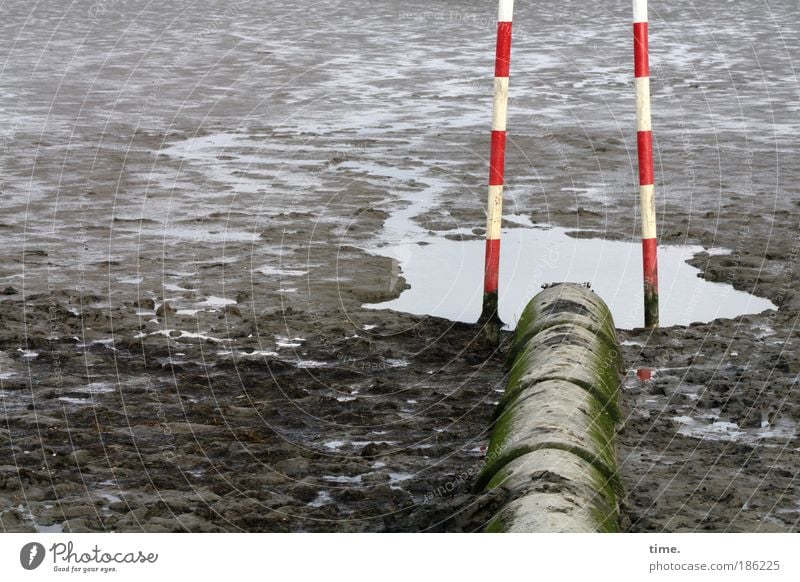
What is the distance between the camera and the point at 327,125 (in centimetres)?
1555

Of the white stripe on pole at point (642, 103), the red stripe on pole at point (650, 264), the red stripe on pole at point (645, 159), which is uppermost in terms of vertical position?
the white stripe on pole at point (642, 103)

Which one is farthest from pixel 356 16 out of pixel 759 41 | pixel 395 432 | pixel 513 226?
pixel 395 432

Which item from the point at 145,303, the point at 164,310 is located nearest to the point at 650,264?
the point at 164,310

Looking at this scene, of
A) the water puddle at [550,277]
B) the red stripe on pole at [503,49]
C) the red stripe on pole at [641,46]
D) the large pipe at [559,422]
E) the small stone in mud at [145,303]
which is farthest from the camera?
the water puddle at [550,277]

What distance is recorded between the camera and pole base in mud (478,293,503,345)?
865cm

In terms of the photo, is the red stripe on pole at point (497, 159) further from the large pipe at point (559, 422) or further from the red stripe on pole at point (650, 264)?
the red stripe on pole at point (650, 264)

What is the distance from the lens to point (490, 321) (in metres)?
8.76

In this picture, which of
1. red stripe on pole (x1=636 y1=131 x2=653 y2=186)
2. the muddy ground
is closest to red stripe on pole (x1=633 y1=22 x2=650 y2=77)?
red stripe on pole (x1=636 y1=131 x2=653 y2=186)

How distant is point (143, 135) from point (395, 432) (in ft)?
28.4

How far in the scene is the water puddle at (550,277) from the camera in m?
9.34

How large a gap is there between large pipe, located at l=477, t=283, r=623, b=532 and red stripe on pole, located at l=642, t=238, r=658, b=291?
70 centimetres

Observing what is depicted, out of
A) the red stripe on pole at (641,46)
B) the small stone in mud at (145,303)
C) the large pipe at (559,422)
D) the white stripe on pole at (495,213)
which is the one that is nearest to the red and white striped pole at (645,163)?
the red stripe on pole at (641,46)

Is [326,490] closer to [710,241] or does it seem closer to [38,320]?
[38,320]
